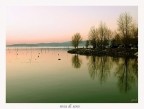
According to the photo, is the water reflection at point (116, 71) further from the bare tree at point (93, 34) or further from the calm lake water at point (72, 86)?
the bare tree at point (93, 34)

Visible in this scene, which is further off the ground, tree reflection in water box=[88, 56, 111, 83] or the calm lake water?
tree reflection in water box=[88, 56, 111, 83]

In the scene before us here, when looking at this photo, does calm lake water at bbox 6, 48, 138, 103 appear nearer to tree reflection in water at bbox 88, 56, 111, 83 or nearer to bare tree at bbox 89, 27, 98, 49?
tree reflection in water at bbox 88, 56, 111, 83

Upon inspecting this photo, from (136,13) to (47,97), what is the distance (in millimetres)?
3078

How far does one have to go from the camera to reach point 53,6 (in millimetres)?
6711

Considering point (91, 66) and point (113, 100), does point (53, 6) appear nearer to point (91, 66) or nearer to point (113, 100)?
point (113, 100)

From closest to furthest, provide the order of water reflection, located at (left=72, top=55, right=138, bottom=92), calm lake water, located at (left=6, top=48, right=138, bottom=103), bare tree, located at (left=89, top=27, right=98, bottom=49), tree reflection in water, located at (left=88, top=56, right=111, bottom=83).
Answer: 1. calm lake water, located at (left=6, top=48, right=138, bottom=103)
2. water reflection, located at (left=72, top=55, right=138, bottom=92)
3. bare tree, located at (left=89, top=27, right=98, bottom=49)
4. tree reflection in water, located at (left=88, top=56, right=111, bottom=83)

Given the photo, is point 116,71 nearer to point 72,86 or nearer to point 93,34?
point 93,34

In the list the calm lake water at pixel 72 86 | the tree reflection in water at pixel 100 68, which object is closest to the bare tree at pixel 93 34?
the tree reflection in water at pixel 100 68

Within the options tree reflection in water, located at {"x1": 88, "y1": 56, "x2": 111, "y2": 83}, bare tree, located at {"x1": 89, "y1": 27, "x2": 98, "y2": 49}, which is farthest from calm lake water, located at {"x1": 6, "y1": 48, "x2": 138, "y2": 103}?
bare tree, located at {"x1": 89, "y1": 27, "x2": 98, "y2": 49}

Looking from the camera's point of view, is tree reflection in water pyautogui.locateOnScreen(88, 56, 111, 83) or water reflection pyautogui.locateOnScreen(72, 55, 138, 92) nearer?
water reflection pyautogui.locateOnScreen(72, 55, 138, 92)

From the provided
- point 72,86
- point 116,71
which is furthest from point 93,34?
point 72,86

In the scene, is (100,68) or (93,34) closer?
(93,34)
